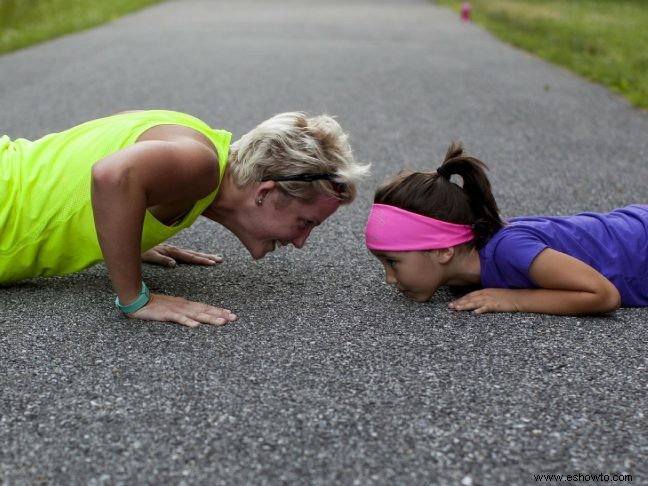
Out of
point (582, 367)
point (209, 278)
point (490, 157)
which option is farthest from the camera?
point (490, 157)

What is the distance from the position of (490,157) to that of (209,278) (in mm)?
3027

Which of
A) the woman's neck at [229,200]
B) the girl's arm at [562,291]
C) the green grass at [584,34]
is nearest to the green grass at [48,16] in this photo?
the green grass at [584,34]

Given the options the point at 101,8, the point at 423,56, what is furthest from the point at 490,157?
the point at 101,8

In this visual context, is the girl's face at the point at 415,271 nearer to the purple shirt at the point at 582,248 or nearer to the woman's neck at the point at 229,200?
the purple shirt at the point at 582,248

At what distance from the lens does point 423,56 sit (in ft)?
37.4

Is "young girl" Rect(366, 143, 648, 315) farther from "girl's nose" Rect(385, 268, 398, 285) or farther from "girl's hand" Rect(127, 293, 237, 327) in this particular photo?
"girl's hand" Rect(127, 293, 237, 327)

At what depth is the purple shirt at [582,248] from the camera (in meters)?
3.21

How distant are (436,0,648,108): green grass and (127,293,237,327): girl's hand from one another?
6.09 m

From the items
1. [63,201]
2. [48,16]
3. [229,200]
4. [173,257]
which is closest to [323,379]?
[229,200]

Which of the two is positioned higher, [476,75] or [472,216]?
[472,216]

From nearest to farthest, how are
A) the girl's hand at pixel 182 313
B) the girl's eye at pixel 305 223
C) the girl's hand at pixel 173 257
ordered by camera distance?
the girl's hand at pixel 182 313
the girl's eye at pixel 305 223
the girl's hand at pixel 173 257

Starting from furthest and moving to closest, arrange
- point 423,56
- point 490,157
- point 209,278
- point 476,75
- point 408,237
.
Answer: point 423,56
point 476,75
point 490,157
point 209,278
point 408,237

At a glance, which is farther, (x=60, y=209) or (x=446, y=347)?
(x=60, y=209)

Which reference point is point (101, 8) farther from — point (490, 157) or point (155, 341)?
point (155, 341)
